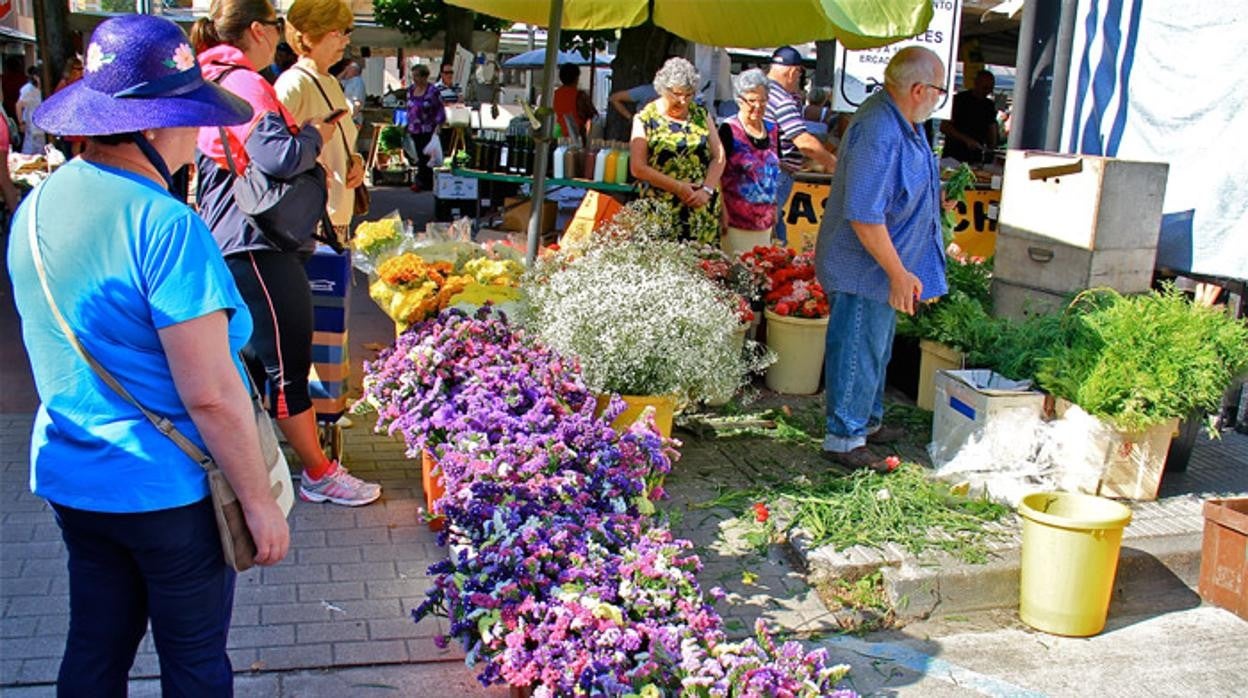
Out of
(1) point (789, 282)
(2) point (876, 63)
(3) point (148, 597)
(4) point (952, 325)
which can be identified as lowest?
(3) point (148, 597)

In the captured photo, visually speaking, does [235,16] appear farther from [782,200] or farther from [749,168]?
[782,200]

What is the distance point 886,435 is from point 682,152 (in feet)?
6.56

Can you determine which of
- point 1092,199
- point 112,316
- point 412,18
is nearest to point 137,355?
point 112,316

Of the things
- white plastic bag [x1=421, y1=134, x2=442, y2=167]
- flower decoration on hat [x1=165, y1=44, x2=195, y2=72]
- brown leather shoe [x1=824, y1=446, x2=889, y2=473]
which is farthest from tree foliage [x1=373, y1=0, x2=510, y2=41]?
flower decoration on hat [x1=165, y1=44, x2=195, y2=72]

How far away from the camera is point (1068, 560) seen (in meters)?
4.01

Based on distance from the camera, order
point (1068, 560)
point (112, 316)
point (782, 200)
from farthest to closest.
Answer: point (782, 200)
point (1068, 560)
point (112, 316)

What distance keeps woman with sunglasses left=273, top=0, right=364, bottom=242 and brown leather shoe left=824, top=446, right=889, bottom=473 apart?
2.53 m

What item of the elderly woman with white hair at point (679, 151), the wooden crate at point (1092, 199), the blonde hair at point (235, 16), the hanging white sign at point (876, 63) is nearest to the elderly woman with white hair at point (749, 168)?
the elderly woman with white hair at point (679, 151)

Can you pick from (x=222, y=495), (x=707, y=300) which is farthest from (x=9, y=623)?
(x=707, y=300)

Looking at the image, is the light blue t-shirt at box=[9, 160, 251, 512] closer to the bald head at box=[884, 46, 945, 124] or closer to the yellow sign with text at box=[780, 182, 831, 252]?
the bald head at box=[884, 46, 945, 124]

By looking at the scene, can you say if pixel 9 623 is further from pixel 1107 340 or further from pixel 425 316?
pixel 1107 340

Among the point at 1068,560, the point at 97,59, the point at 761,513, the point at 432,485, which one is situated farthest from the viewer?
the point at 761,513

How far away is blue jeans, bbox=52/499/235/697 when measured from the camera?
90.0 inches

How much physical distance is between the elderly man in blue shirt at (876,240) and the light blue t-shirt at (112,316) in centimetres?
314
